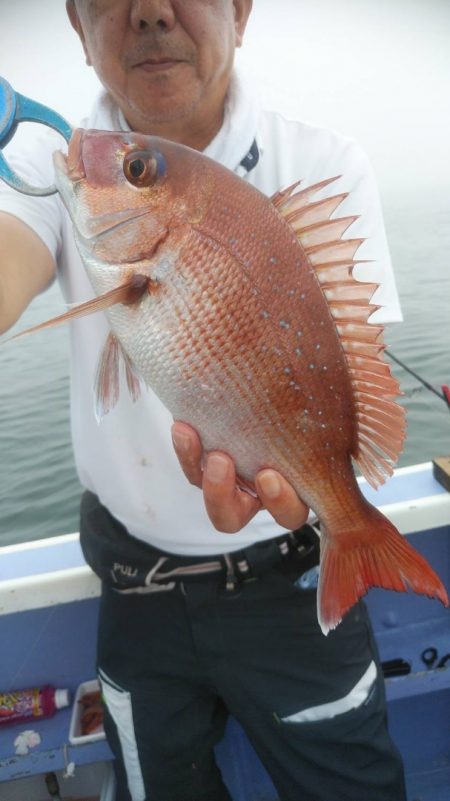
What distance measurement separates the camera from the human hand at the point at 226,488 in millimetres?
1109

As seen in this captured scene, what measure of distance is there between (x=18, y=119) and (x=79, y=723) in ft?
6.08

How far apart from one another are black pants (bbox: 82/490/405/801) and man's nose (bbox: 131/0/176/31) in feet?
4.55

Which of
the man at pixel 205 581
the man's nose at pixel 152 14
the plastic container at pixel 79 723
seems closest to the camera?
the man's nose at pixel 152 14

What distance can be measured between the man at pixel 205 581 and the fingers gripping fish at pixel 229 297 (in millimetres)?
401

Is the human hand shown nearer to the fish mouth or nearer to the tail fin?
the tail fin

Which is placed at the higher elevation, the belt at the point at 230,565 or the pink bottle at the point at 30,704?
the belt at the point at 230,565

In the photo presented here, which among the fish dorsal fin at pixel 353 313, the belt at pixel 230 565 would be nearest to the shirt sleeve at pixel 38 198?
the fish dorsal fin at pixel 353 313

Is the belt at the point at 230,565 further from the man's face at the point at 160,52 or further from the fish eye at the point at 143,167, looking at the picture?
the man's face at the point at 160,52

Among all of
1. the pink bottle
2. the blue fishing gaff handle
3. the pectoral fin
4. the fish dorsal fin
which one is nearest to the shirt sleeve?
the blue fishing gaff handle

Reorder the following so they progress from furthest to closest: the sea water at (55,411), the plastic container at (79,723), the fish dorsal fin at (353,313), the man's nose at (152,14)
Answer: the sea water at (55,411) → the plastic container at (79,723) → the man's nose at (152,14) → the fish dorsal fin at (353,313)

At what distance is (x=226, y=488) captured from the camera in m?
1.11

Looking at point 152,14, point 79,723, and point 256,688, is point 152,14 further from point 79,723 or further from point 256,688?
point 79,723

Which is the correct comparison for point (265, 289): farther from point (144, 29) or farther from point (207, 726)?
point (207, 726)

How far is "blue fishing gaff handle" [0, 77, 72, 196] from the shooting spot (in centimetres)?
120
